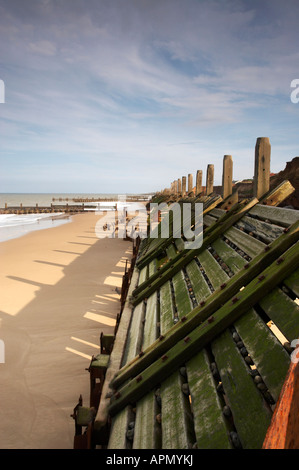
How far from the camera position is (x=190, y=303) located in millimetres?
3285

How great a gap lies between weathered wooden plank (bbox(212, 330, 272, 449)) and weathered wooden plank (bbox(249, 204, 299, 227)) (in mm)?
1386

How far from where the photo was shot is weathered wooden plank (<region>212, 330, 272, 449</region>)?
1525 mm

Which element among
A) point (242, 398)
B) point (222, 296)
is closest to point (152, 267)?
point (222, 296)

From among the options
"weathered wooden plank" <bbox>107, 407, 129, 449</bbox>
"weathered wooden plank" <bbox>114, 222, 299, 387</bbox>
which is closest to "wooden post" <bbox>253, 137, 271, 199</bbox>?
"weathered wooden plank" <bbox>114, 222, 299, 387</bbox>

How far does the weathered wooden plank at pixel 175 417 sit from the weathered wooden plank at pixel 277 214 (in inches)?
70.0

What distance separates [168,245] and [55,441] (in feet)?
13.1

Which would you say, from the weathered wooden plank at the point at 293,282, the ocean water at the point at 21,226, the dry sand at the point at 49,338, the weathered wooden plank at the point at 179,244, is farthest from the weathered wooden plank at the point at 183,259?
the ocean water at the point at 21,226

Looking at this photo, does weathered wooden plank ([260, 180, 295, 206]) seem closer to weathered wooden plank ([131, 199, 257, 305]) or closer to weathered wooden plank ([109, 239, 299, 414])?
weathered wooden plank ([131, 199, 257, 305])

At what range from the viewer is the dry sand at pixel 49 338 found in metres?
4.04

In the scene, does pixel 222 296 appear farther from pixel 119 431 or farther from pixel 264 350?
pixel 119 431

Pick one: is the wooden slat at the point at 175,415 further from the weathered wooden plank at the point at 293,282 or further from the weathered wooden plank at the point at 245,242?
the weathered wooden plank at the point at 245,242
